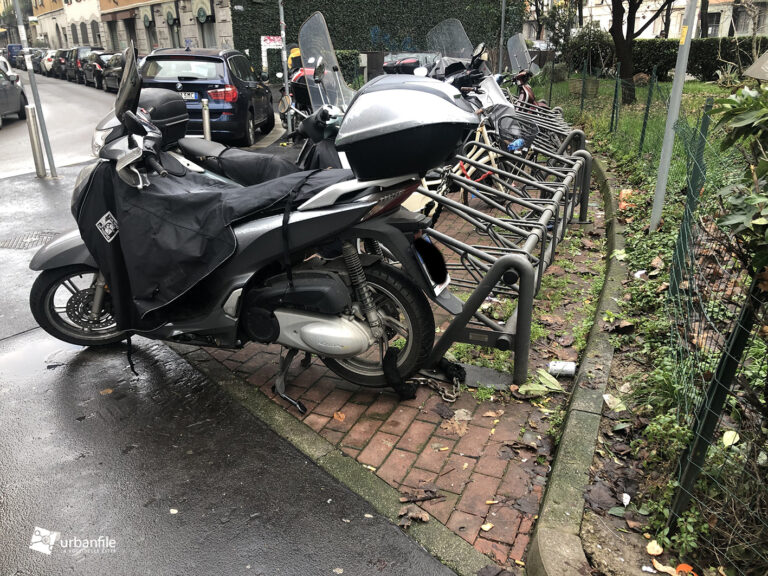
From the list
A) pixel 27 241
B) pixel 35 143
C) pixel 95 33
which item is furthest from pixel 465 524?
pixel 95 33

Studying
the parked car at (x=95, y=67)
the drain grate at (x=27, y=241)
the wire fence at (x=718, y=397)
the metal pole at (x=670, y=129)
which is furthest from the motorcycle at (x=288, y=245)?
the parked car at (x=95, y=67)

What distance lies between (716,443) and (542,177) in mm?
5059

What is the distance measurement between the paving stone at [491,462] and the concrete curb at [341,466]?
450 mm

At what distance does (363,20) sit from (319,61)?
23.0 m

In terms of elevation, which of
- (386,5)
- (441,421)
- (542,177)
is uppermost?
(386,5)

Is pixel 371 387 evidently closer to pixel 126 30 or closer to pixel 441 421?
pixel 441 421

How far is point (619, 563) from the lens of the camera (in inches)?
96.6

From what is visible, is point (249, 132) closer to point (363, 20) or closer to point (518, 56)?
point (518, 56)

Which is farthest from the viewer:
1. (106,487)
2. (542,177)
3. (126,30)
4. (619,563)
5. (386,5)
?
(126,30)

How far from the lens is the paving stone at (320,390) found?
152 inches

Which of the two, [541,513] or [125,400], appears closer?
[541,513]

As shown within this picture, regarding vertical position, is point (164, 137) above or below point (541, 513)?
above

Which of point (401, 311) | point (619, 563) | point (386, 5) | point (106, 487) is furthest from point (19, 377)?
point (386, 5)

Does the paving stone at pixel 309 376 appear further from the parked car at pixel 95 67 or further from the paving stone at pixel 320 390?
the parked car at pixel 95 67
